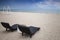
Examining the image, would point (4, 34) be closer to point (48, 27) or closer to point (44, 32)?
point (44, 32)

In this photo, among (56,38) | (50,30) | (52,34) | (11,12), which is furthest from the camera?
(11,12)

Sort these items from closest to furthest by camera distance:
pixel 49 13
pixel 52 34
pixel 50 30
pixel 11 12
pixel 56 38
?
1. pixel 56 38
2. pixel 52 34
3. pixel 50 30
4. pixel 49 13
5. pixel 11 12

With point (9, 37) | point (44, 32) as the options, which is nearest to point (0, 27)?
point (9, 37)

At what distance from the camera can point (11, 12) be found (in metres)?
6.20

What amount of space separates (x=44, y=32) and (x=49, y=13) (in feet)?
6.75

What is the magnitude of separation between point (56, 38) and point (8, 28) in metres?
1.77

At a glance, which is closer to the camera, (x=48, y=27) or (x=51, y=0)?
(x=48, y=27)

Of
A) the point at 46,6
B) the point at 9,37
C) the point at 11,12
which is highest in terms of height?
the point at 46,6

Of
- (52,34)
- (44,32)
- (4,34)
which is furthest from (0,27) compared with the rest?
(52,34)

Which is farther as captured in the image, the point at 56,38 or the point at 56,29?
the point at 56,29

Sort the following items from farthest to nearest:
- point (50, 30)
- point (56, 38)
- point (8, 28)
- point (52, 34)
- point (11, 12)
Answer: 1. point (11, 12)
2. point (8, 28)
3. point (50, 30)
4. point (52, 34)
5. point (56, 38)

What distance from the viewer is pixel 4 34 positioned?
365 cm

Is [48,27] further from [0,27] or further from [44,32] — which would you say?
[0,27]

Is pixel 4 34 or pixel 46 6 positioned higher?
pixel 46 6
